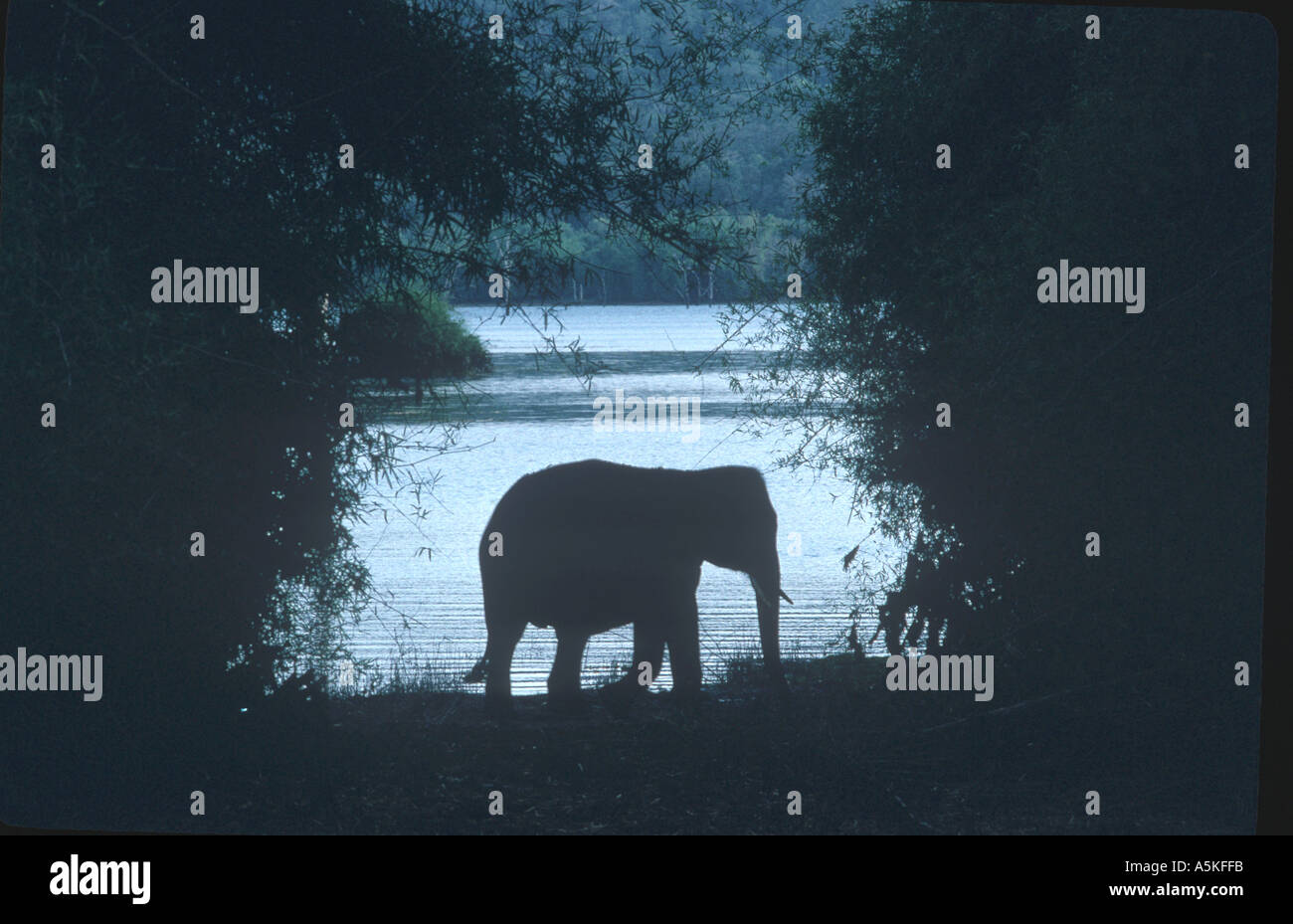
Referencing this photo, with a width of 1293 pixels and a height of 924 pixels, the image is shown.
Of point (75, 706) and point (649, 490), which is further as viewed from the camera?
point (649, 490)

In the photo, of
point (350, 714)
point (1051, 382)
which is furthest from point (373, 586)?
point (1051, 382)

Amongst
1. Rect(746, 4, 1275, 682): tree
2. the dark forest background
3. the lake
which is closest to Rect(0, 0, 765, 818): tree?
the dark forest background

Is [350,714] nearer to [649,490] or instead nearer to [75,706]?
[75,706]

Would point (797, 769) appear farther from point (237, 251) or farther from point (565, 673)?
point (237, 251)

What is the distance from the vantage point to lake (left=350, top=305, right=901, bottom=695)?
22.3ft

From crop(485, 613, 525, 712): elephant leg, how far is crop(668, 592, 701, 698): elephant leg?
880mm

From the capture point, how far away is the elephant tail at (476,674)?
23.5 ft

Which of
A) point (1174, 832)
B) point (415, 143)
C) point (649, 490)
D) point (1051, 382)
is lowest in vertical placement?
point (1174, 832)

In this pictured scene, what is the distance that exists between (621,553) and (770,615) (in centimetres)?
93

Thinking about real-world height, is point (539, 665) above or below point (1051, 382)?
below

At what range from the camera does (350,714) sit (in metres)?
6.88

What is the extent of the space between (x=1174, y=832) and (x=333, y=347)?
5041 millimetres

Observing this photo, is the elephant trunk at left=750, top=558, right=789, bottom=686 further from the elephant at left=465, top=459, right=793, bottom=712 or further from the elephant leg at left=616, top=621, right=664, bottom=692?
the elephant leg at left=616, top=621, right=664, bottom=692

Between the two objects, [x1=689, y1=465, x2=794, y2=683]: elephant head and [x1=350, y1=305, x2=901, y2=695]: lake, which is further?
[x1=689, y1=465, x2=794, y2=683]: elephant head
